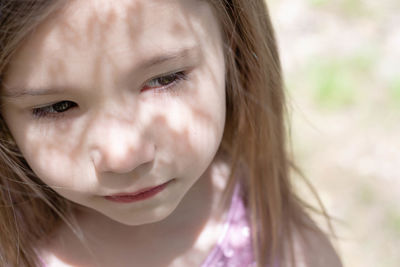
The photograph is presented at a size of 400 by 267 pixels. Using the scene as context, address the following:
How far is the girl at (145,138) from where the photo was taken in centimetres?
131

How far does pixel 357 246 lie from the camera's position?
2.83m

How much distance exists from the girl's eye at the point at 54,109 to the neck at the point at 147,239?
0.53 metres

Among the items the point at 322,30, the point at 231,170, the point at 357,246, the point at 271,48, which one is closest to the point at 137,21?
the point at 271,48

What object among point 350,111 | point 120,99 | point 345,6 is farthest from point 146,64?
point 345,6

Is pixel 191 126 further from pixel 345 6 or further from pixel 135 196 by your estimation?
pixel 345 6

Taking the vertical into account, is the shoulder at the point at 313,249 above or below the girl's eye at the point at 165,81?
below

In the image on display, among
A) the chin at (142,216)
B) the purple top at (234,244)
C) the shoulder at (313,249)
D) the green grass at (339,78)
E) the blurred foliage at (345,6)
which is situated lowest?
the shoulder at (313,249)

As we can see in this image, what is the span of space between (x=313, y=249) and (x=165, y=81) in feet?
2.54

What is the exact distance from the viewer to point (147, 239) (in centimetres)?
187

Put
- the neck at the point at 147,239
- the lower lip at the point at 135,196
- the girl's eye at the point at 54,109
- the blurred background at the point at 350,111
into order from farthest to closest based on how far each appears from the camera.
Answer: the blurred background at the point at 350,111 → the neck at the point at 147,239 → the lower lip at the point at 135,196 → the girl's eye at the point at 54,109

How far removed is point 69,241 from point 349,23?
2318 mm

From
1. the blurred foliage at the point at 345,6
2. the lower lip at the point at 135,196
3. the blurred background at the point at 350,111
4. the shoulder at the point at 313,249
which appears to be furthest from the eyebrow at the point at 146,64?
the blurred foliage at the point at 345,6

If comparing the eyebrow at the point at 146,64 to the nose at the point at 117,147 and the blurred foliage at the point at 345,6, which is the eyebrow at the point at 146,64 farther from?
the blurred foliage at the point at 345,6

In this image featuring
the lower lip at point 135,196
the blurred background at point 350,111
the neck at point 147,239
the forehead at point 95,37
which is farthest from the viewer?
the blurred background at point 350,111
